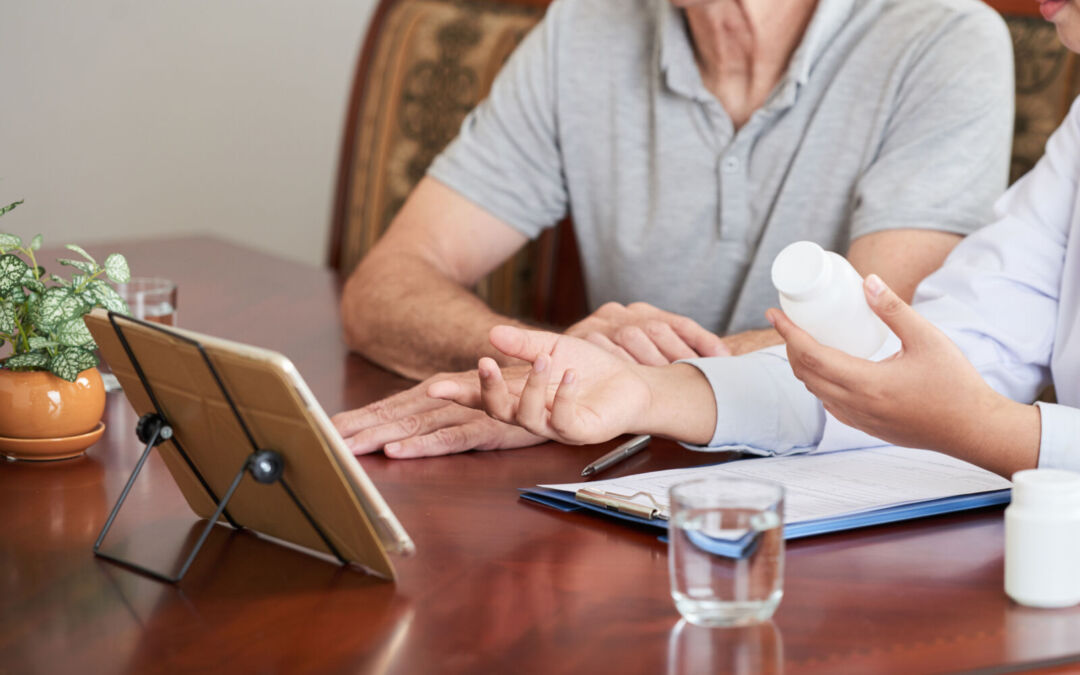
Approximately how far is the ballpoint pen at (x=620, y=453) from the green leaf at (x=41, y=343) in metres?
0.41

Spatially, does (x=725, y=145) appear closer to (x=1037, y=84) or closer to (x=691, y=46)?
(x=691, y=46)

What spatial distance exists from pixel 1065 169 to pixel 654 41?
0.67 meters

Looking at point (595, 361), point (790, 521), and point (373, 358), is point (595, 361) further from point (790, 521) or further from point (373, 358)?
point (373, 358)

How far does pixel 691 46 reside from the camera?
161 cm

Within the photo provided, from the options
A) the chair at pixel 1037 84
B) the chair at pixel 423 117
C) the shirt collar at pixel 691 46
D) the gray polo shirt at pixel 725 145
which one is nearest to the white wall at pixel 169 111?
the chair at pixel 423 117

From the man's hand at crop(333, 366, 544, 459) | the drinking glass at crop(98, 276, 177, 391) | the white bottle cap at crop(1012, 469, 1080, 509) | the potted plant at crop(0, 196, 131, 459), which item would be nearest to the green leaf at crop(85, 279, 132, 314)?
the potted plant at crop(0, 196, 131, 459)

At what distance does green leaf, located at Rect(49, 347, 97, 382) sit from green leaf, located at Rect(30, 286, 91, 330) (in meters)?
0.02

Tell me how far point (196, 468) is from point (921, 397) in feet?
1.65

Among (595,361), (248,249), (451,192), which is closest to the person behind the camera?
(595,361)

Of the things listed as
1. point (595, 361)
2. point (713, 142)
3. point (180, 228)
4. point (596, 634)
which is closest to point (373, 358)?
point (595, 361)

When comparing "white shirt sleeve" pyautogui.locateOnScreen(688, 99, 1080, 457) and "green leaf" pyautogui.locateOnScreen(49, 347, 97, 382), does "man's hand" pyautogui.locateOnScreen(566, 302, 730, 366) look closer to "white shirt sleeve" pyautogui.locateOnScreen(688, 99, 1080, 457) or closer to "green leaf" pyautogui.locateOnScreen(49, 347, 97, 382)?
"white shirt sleeve" pyautogui.locateOnScreen(688, 99, 1080, 457)

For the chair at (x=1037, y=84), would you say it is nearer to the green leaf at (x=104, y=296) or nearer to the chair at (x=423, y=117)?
the chair at (x=423, y=117)

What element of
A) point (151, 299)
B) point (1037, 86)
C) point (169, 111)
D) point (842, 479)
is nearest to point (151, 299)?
point (151, 299)

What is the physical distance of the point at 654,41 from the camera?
5.49 ft
